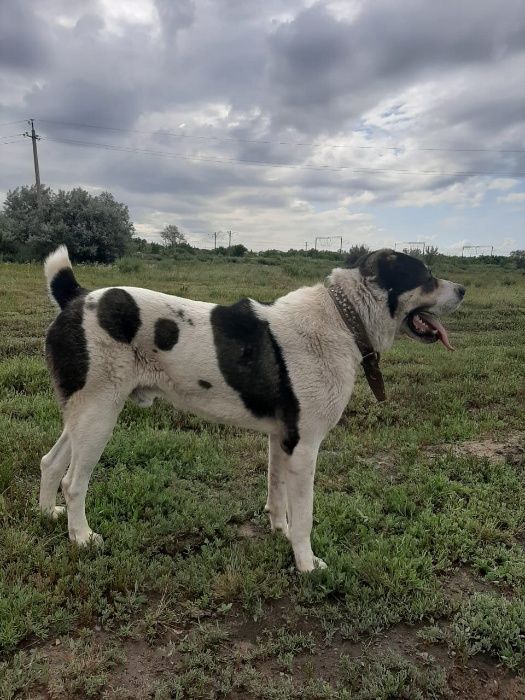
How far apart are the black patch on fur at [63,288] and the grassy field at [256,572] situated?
1.60m

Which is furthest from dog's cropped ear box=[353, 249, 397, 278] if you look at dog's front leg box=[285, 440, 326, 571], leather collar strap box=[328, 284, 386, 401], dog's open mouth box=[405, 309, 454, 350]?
dog's front leg box=[285, 440, 326, 571]

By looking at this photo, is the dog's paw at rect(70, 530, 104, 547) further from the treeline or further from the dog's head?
the treeline

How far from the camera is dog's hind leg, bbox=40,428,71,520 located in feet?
11.8

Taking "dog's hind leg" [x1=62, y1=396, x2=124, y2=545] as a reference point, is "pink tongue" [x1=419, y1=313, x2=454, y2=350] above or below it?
above

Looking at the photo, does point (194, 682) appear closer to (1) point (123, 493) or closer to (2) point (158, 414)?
(1) point (123, 493)

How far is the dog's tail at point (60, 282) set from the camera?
334cm

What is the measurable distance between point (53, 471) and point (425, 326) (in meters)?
2.85

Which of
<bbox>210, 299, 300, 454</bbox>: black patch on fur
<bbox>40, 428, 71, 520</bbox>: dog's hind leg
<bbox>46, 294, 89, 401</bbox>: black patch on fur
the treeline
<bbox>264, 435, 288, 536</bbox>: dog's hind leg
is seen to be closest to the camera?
<bbox>46, 294, 89, 401</bbox>: black patch on fur

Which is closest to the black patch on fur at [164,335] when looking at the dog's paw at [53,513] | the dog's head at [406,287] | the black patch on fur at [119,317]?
the black patch on fur at [119,317]

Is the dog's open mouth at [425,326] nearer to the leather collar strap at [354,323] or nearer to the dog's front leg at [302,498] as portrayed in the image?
the leather collar strap at [354,323]

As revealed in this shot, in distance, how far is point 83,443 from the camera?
319 centimetres

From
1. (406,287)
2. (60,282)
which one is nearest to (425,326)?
(406,287)

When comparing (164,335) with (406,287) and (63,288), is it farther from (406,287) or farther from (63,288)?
(406,287)

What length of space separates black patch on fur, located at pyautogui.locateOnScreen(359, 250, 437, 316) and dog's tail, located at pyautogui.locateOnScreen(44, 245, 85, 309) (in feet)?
6.68
